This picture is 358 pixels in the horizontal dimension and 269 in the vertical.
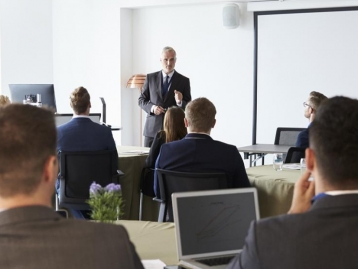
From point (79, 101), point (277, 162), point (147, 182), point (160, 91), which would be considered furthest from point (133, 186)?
point (160, 91)

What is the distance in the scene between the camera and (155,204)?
20.7 feet

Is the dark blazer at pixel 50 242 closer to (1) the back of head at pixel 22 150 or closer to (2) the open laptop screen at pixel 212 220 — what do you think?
(1) the back of head at pixel 22 150

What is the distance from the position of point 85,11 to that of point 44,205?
32.2 feet

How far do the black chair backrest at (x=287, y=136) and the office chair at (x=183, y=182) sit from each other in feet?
10.3

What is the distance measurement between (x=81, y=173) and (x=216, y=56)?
5.19 metres

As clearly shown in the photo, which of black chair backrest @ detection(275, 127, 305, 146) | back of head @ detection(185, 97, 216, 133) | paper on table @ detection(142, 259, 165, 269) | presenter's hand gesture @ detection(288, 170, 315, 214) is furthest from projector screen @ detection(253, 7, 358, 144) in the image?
presenter's hand gesture @ detection(288, 170, 315, 214)

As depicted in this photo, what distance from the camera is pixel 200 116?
14.9ft

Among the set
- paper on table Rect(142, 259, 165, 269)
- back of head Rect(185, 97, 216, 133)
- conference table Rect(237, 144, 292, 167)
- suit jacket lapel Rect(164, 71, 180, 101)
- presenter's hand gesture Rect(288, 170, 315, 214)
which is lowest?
conference table Rect(237, 144, 292, 167)

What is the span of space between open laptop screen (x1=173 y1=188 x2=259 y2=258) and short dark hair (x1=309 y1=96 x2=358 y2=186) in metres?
0.94

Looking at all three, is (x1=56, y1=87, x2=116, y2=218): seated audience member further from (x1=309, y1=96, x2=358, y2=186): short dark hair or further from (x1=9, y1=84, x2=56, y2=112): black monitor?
(x1=309, y1=96, x2=358, y2=186): short dark hair

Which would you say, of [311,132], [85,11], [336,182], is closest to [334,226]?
[336,182]

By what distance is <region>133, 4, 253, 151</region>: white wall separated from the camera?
32.4 ft

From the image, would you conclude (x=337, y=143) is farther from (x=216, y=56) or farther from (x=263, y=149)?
(x=216, y=56)

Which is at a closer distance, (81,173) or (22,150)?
(22,150)
